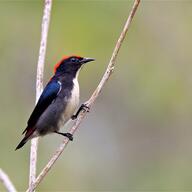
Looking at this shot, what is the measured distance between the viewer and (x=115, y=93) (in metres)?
10.7

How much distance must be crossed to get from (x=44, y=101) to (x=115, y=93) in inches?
187

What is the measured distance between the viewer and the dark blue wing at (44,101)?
5.98 meters

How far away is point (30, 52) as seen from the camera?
1083cm

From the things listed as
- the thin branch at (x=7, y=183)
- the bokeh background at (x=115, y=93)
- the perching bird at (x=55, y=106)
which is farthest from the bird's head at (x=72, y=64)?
the bokeh background at (x=115, y=93)

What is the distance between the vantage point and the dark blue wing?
5.98 meters

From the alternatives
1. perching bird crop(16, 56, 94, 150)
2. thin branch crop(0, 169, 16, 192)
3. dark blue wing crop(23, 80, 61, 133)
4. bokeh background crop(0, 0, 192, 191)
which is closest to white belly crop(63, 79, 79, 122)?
perching bird crop(16, 56, 94, 150)

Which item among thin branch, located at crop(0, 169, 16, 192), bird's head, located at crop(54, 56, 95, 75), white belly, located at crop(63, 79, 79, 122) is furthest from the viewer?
bird's head, located at crop(54, 56, 95, 75)

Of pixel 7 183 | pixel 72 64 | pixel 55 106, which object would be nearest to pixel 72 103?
pixel 55 106

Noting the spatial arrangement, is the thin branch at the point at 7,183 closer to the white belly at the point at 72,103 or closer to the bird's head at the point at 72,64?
the white belly at the point at 72,103

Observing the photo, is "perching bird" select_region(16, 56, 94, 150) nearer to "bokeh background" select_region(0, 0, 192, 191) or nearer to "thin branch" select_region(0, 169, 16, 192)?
"thin branch" select_region(0, 169, 16, 192)

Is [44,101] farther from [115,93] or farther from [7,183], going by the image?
[115,93]

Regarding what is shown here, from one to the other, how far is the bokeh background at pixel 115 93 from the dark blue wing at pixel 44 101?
309 centimetres

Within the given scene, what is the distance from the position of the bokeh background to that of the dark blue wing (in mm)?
3093

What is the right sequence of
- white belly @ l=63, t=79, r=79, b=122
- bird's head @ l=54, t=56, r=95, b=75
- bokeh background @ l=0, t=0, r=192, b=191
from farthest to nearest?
bokeh background @ l=0, t=0, r=192, b=191 → bird's head @ l=54, t=56, r=95, b=75 → white belly @ l=63, t=79, r=79, b=122
